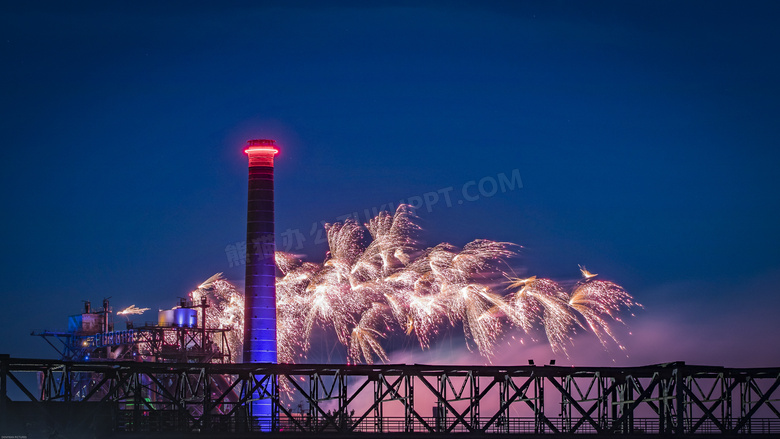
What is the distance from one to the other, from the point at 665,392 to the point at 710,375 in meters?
4.11

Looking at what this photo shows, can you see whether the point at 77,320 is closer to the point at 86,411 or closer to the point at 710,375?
the point at 86,411

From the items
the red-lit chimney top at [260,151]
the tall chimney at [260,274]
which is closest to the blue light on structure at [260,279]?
the tall chimney at [260,274]

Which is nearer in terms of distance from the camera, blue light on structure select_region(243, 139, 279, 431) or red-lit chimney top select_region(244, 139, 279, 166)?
blue light on structure select_region(243, 139, 279, 431)

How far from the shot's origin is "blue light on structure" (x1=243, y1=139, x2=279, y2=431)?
94062 mm

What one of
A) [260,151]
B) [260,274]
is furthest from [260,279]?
[260,151]

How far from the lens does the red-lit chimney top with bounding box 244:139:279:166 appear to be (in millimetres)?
97312

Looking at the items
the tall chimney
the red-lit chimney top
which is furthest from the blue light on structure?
the red-lit chimney top

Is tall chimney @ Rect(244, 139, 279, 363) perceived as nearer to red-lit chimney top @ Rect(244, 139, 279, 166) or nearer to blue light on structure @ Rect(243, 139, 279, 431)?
blue light on structure @ Rect(243, 139, 279, 431)

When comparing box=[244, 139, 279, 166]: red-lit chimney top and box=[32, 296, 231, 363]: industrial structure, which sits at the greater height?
box=[244, 139, 279, 166]: red-lit chimney top

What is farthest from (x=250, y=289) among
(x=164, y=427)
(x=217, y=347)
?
(x=164, y=427)

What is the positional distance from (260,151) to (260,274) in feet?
35.4

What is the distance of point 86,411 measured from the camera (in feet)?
201

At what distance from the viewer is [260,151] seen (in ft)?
320

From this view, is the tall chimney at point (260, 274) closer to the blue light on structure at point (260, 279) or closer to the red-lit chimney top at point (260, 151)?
the blue light on structure at point (260, 279)
